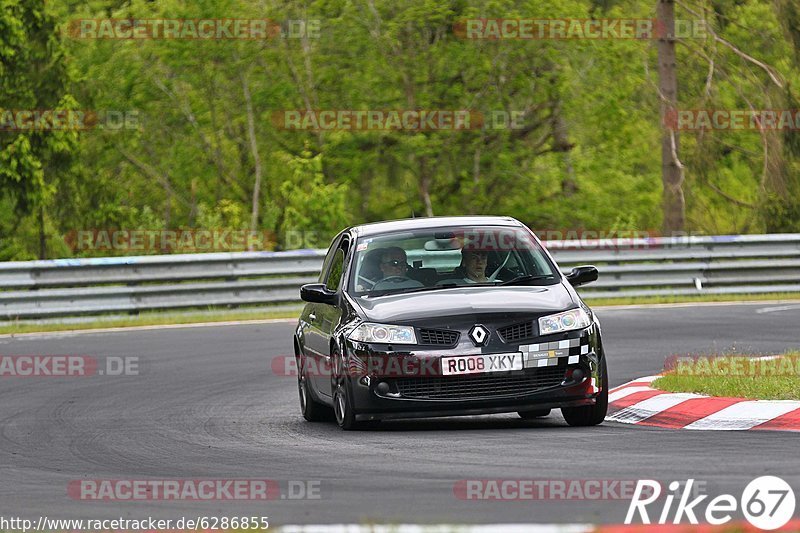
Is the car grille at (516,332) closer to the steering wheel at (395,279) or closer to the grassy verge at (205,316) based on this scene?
the steering wheel at (395,279)

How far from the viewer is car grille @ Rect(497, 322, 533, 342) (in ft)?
34.7

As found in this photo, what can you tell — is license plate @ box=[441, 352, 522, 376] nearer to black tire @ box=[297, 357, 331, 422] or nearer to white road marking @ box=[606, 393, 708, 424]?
white road marking @ box=[606, 393, 708, 424]

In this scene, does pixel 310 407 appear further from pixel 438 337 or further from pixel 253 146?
pixel 253 146

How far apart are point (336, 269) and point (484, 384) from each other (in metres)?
2.44

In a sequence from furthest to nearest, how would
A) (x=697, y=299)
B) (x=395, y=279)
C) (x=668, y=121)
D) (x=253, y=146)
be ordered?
(x=253, y=146) < (x=668, y=121) < (x=697, y=299) < (x=395, y=279)

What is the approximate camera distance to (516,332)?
10617 mm

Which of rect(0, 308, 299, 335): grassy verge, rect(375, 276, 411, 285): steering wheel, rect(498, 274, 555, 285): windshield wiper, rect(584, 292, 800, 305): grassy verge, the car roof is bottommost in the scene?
rect(584, 292, 800, 305): grassy verge

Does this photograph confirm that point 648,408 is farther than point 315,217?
No

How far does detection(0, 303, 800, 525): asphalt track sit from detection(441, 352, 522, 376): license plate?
1.41 ft

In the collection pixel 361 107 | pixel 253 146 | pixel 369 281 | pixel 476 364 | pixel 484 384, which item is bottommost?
pixel 484 384

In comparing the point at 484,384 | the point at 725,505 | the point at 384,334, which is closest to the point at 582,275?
the point at 484,384

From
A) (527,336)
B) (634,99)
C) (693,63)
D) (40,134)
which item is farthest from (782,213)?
(527,336)

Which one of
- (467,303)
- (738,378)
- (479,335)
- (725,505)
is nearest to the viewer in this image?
(725,505)

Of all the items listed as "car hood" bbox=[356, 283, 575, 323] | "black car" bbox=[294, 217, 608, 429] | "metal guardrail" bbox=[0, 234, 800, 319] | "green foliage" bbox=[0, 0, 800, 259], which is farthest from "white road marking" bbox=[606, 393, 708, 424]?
"green foliage" bbox=[0, 0, 800, 259]
